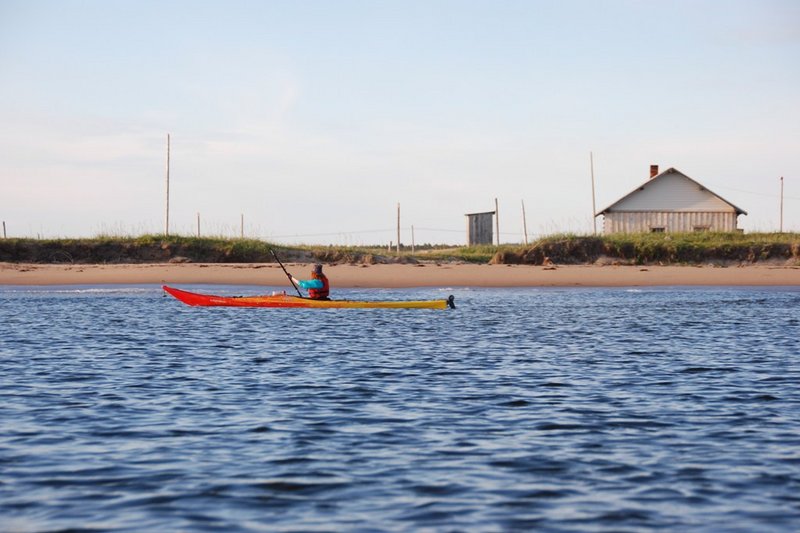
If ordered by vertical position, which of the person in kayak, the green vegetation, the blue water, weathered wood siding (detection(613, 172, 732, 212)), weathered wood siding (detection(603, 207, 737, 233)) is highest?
weathered wood siding (detection(613, 172, 732, 212))

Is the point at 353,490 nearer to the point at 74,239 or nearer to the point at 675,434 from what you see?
the point at 675,434

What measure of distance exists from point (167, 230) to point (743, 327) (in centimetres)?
3166

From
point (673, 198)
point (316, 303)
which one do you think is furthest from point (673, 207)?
point (316, 303)

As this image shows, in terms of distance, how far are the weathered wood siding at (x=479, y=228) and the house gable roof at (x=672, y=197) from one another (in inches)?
363

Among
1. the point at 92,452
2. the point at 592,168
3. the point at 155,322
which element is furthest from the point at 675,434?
the point at 592,168

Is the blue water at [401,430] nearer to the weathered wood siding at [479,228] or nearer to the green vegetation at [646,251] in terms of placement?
the green vegetation at [646,251]

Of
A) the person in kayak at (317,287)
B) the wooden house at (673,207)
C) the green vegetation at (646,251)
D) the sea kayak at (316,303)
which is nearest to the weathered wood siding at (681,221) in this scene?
the wooden house at (673,207)

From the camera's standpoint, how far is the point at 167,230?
45.7 m

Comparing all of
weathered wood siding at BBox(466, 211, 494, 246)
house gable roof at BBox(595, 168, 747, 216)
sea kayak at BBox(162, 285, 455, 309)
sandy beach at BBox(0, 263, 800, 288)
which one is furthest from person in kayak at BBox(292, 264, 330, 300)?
weathered wood siding at BBox(466, 211, 494, 246)

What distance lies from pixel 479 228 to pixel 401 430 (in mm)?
50678

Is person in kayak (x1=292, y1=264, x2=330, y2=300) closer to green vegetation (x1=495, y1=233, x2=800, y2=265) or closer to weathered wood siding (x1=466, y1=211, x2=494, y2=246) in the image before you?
green vegetation (x1=495, y1=233, x2=800, y2=265)

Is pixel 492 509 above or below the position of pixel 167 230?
below

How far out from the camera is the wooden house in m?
51.8

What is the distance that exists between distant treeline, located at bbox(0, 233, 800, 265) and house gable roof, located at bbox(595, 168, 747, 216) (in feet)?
29.5
